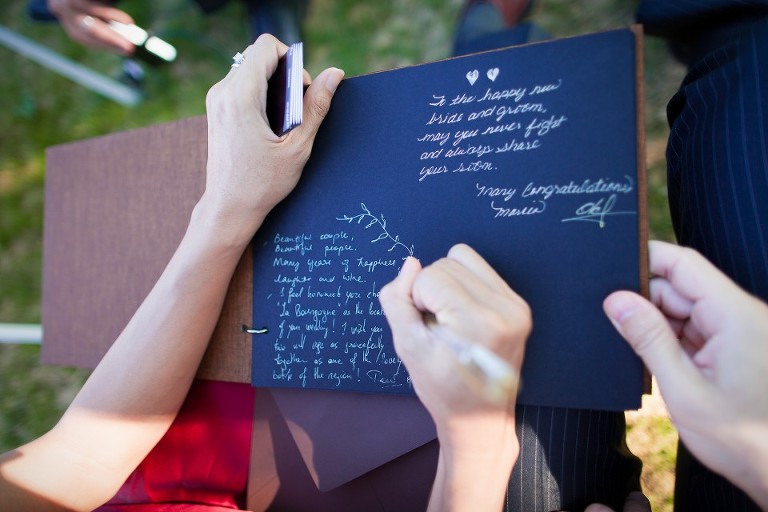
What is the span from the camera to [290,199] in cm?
69

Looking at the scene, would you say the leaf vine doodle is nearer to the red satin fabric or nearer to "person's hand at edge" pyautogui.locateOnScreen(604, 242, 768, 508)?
"person's hand at edge" pyautogui.locateOnScreen(604, 242, 768, 508)

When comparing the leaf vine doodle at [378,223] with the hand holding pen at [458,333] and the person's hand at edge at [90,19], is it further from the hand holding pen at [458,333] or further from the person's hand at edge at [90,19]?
the person's hand at edge at [90,19]

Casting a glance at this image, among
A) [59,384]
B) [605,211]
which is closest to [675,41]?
[605,211]

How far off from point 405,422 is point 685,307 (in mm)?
404

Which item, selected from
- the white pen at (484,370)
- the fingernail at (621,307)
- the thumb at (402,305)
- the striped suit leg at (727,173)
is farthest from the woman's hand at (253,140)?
the striped suit leg at (727,173)

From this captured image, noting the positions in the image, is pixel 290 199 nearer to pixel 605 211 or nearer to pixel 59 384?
pixel 605 211

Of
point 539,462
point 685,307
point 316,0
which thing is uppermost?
point 316,0

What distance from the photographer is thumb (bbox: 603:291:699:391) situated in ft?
1.51

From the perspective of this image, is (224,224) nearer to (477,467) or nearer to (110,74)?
(477,467)

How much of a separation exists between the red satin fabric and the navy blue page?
6.6 inches

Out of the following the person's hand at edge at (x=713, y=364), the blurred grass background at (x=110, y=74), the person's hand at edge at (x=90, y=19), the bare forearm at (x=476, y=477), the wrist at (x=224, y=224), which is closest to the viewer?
the person's hand at edge at (x=713, y=364)

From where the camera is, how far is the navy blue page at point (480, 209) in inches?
20.9

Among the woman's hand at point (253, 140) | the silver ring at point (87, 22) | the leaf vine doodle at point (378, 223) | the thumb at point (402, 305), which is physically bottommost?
the thumb at point (402, 305)
